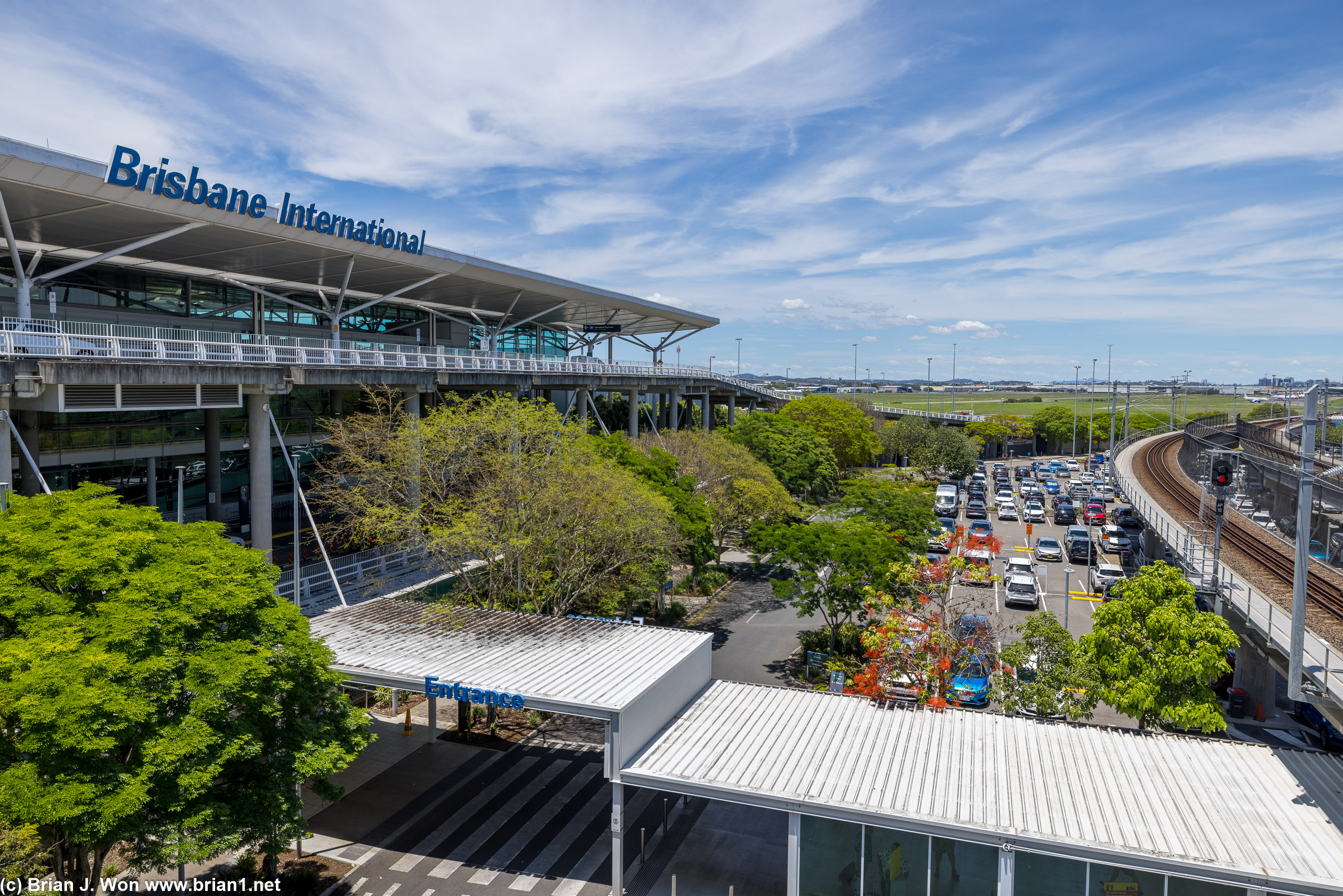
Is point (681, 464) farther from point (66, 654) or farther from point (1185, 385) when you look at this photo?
point (1185, 385)

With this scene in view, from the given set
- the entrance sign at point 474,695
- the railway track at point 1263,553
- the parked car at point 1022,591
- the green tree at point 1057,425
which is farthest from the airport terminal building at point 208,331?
the green tree at point 1057,425

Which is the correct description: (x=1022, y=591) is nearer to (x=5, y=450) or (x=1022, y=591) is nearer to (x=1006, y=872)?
(x=1006, y=872)

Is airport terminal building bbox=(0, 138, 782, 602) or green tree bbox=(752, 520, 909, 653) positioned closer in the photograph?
airport terminal building bbox=(0, 138, 782, 602)

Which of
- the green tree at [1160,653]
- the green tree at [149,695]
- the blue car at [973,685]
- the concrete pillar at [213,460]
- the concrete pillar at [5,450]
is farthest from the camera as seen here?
the concrete pillar at [213,460]

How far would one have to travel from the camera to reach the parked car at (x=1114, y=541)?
190ft

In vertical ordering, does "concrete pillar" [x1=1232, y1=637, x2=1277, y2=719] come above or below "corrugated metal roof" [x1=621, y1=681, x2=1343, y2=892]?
below

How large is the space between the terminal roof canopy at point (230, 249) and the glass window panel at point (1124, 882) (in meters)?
35.0

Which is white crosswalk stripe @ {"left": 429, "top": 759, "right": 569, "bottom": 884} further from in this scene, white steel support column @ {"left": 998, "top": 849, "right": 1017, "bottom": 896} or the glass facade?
white steel support column @ {"left": 998, "top": 849, "right": 1017, "bottom": 896}

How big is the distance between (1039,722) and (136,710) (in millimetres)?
19315

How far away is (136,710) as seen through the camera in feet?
42.4

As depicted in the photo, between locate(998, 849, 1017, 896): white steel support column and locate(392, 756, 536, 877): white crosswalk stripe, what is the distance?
40.7ft

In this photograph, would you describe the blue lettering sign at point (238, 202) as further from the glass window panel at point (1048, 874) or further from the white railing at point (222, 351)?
the glass window panel at point (1048, 874)

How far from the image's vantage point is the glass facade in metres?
14.6

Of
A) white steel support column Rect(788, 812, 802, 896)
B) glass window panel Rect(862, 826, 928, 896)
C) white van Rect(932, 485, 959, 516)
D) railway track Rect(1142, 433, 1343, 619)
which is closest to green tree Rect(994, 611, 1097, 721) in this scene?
railway track Rect(1142, 433, 1343, 619)
